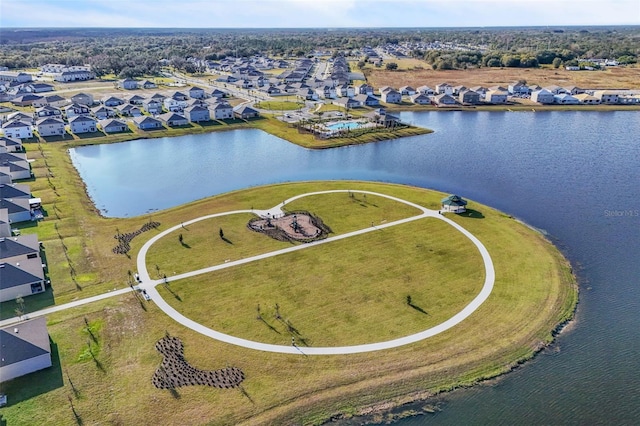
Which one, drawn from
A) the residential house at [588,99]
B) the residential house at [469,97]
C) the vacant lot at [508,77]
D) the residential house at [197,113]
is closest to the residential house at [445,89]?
the residential house at [469,97]

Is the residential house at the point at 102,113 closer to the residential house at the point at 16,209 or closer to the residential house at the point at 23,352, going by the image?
the residential house at the point at 16,209

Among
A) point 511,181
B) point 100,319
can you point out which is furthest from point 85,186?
point 511,181

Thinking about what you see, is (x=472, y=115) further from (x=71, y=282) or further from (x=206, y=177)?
(x=71, y=282)

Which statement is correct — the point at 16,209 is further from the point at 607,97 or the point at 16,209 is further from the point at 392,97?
the point at 607,97

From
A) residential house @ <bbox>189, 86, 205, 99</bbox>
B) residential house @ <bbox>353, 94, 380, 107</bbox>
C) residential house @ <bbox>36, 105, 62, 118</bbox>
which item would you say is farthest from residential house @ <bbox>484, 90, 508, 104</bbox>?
residential house @ <bbox>36, 105, 62, 118</bbox>

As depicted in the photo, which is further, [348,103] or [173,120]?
[348,103]

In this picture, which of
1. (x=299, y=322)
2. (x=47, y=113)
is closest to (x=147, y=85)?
(x=47, y=113)

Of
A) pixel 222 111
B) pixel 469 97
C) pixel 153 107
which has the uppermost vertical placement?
pixel 469 97
